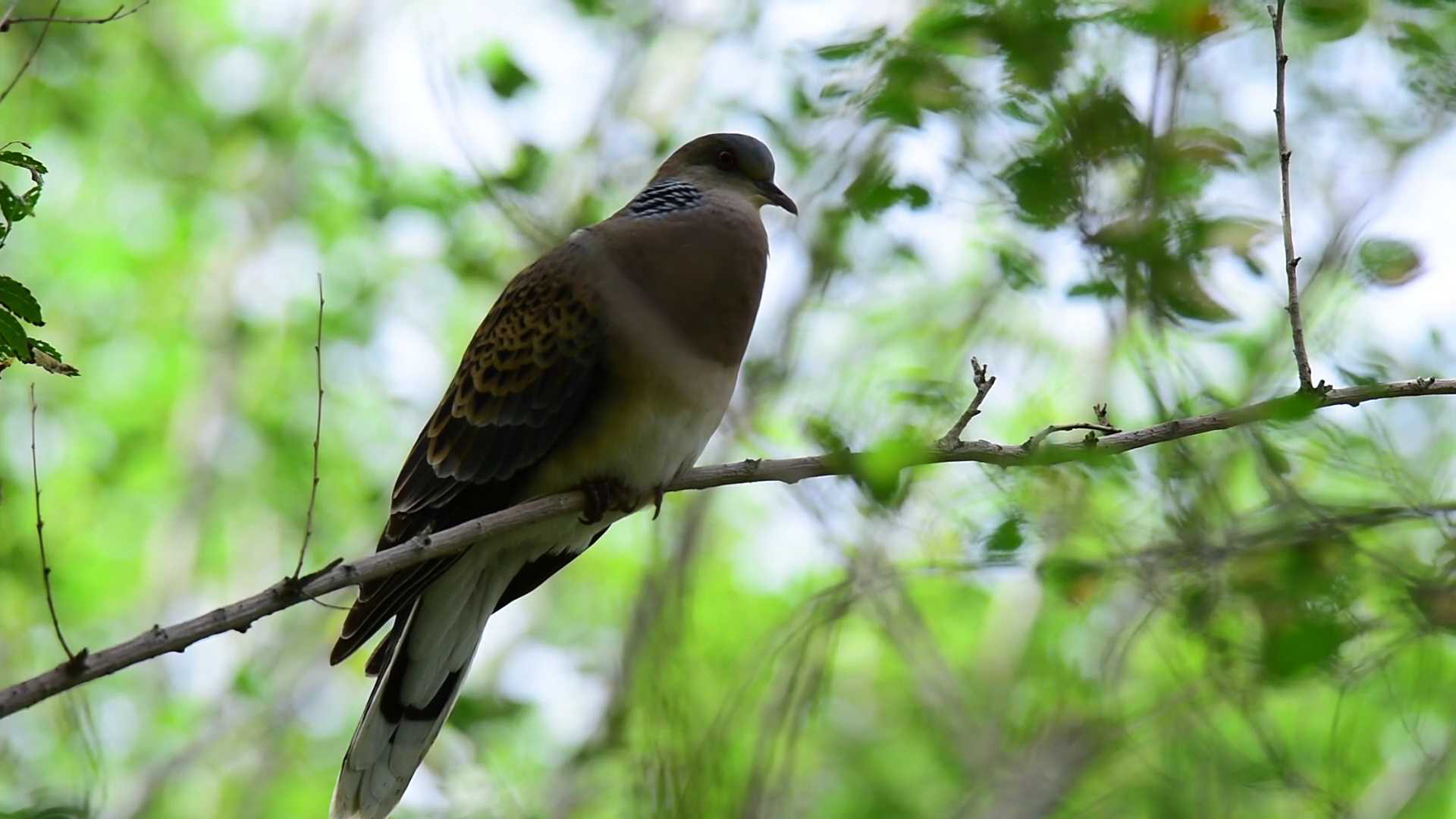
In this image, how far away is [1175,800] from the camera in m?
4.43

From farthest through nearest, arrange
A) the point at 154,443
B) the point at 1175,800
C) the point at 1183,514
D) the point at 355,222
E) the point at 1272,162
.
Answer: the point at 154,443
the point at 355,222
the point at 1272,162
the point at 1175,800
the point at 1183,514

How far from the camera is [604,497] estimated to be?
3547 mm

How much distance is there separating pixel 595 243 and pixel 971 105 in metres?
1.06

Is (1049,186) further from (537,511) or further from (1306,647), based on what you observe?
(537,511)

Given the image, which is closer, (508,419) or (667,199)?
(508,419)

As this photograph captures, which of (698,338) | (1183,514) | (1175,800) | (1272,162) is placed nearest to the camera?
(1183,514)

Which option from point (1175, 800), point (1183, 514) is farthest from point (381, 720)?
point (1175, 800)

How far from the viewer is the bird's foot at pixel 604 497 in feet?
11.6

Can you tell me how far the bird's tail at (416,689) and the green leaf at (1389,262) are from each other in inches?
90.6

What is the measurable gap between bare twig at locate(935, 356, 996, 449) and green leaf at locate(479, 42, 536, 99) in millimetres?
2471

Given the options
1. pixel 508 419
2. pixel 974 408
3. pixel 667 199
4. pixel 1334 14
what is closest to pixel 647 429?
pixel 508 419

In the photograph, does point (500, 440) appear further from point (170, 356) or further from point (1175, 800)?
point (170, 356)

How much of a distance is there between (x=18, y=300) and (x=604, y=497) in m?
1.69

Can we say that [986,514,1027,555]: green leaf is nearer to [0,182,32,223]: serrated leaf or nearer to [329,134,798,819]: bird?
[329,134,798,819]: bird
